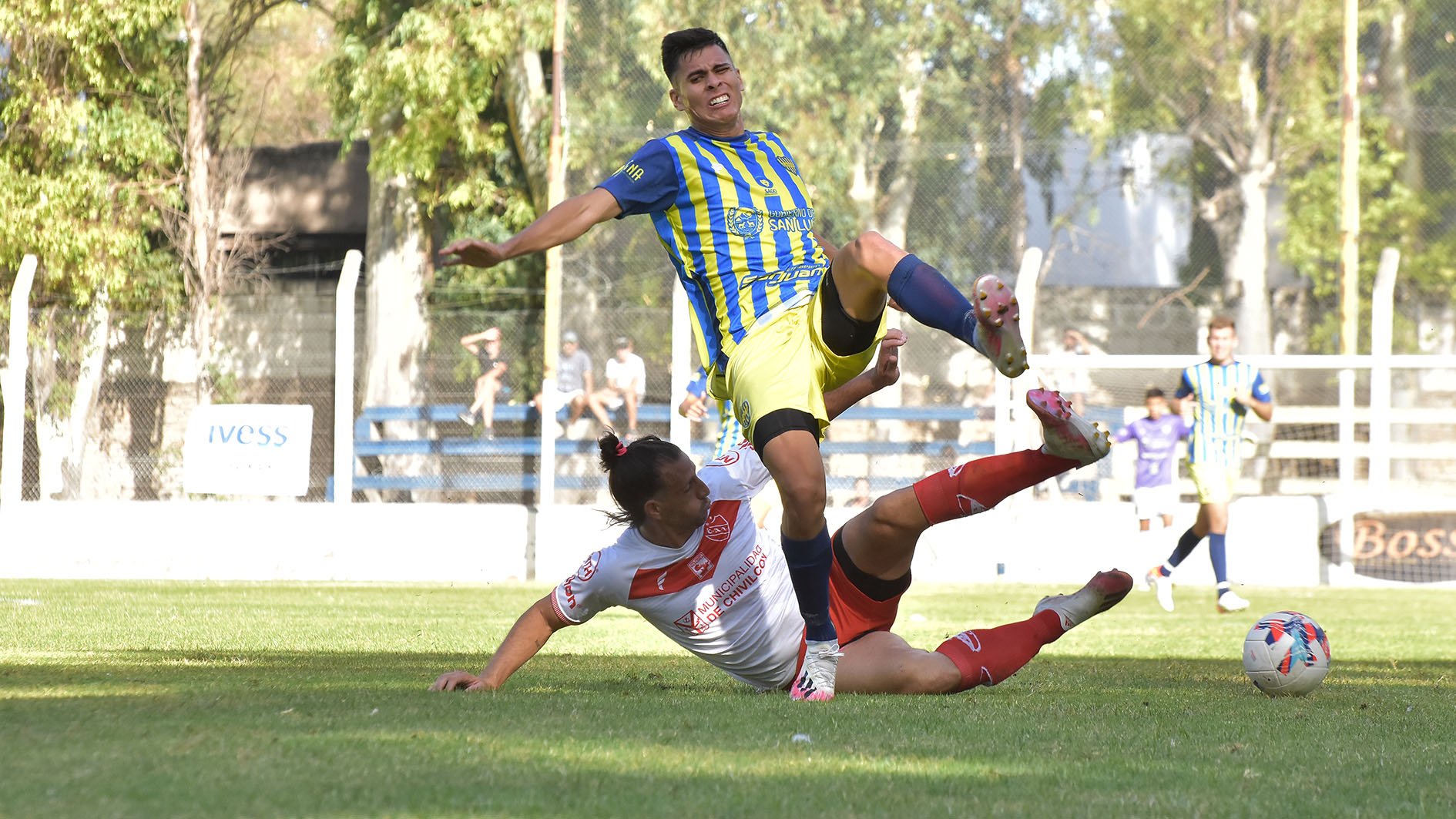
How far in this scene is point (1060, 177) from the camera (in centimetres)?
1638

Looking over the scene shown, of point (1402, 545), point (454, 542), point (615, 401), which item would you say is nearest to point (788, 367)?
point (454, 542)

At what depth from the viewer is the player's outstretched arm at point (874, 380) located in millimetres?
5277

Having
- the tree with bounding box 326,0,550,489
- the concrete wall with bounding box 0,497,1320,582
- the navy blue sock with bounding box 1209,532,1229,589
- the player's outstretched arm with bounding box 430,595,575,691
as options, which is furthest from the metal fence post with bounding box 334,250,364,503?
the player's outstretched arm with bounding box 430,595,575,691

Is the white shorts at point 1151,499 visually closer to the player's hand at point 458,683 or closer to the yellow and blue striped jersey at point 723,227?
the yellow and blue striped jersey at point 723,227

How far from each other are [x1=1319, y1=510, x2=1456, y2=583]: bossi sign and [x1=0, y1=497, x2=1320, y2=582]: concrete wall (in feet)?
1.26

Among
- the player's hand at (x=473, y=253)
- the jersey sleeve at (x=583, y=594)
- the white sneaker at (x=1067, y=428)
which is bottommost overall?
the jersey sleeve at (x=583, y=594)

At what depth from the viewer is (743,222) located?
513 centimetres

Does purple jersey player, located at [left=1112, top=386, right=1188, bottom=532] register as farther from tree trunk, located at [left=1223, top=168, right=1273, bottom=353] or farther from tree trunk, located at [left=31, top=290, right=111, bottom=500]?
tree trunk, located at [left=31, top=290, right=111, bottom=500]

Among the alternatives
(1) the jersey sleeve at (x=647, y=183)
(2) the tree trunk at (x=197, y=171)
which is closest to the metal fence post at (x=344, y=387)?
(2) the tree trunk at (x=197, y=171)

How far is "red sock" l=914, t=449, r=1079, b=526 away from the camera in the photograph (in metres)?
4.89

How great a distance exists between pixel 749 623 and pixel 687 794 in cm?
191

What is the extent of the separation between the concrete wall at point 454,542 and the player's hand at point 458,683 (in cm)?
904

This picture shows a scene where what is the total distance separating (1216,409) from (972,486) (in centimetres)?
719

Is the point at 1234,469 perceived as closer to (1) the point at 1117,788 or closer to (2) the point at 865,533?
(2) the point at 865,533
